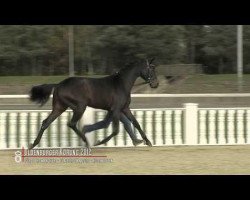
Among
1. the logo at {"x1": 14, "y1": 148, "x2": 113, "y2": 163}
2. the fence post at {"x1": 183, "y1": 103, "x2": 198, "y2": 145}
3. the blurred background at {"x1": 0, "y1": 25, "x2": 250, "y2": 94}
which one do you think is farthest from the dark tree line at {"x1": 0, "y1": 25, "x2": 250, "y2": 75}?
the logo at {"x1": 14, "y1": 148, "x2": 113, "y2": 163}

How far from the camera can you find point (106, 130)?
1022 centimetres

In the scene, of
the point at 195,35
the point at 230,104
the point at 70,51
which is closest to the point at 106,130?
the point at 230,104

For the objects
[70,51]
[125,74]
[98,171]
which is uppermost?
[70,51]

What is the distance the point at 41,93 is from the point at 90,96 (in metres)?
0.91

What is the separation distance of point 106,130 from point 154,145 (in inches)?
38.2

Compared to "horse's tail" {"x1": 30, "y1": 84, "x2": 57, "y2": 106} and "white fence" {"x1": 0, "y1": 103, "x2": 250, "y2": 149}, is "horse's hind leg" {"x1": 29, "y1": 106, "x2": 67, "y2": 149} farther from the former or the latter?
"white fence" {"x1": 0, "y1": 103, "x2": 250, "y2": 149}

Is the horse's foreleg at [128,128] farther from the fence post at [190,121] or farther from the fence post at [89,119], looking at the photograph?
the fence post at [190,121]

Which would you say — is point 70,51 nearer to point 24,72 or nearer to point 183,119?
point 24,72

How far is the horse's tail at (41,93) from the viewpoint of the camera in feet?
31.6

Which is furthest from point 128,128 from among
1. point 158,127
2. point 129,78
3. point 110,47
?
point 110,47

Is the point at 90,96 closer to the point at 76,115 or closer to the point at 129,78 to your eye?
the point at 76,115

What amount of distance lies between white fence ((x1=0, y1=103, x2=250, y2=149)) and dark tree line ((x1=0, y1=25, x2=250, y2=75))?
24.0 metres

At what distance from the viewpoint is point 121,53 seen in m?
36.0

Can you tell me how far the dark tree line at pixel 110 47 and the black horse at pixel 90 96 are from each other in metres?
24.6
